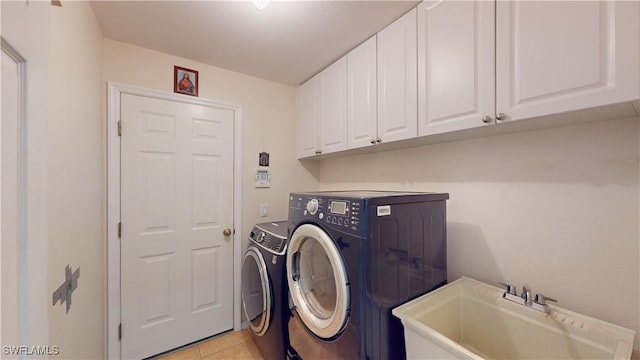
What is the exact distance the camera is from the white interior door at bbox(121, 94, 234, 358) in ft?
6.03

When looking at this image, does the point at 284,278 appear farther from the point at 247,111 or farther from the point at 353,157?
the point at 247,111

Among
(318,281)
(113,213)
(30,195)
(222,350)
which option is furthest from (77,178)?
(222,350)

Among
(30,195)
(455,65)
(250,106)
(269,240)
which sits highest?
(250,106)

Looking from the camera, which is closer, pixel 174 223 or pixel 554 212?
pixel 554 212

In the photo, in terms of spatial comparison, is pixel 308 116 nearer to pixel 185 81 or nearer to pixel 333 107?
pixel 333 107

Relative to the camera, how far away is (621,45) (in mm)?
802

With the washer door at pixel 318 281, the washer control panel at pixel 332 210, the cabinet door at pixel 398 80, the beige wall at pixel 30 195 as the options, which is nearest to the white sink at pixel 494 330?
the washer door at pixel 318 281

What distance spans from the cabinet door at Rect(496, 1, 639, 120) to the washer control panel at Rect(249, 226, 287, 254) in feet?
4.55

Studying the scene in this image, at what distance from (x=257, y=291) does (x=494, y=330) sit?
1.42 metres

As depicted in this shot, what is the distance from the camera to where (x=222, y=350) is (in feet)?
6.54

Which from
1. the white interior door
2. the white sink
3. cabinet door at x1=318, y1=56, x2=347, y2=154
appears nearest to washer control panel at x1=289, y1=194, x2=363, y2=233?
the white sink

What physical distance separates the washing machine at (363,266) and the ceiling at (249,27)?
109cm

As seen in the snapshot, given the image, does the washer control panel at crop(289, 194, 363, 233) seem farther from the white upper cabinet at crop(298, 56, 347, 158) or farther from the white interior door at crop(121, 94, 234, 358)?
the white interior door at crop(121, 94, 234, 358)

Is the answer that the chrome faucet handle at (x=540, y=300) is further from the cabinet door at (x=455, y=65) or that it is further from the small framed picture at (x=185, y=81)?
the small framed picture at (x=185, y=81)
